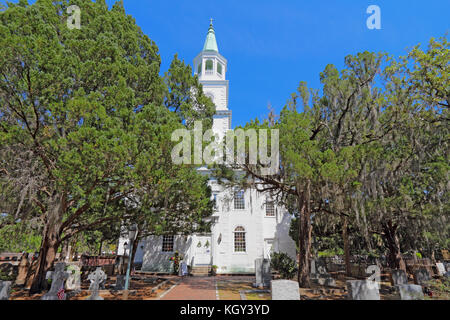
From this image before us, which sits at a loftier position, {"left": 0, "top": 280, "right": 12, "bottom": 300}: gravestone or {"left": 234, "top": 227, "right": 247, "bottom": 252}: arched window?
{"left": 234, "top": 227, "right": 247, "bottom": 252}: arched window

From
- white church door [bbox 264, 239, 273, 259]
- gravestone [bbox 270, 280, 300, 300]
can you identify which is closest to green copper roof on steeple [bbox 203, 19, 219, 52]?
white church door [bbox 264, 239, 273, 259]

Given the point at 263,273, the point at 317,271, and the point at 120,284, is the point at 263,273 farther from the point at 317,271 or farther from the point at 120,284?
the point at 120,284

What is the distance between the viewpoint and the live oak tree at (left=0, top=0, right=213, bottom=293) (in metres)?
7.40

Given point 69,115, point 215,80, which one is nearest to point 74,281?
point 69,115

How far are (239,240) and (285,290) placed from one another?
16844 mm

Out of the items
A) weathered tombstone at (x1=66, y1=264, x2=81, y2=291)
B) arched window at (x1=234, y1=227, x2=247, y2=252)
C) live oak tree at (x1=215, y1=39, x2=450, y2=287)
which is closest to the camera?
live oak tree at (x1=215, y1=39, x2=450, y2=287)

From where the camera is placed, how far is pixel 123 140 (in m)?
7.66

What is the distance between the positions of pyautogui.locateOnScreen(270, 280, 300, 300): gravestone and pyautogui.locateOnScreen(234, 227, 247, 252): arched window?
1654 centimetres

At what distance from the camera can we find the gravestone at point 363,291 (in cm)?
715

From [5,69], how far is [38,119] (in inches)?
61.8

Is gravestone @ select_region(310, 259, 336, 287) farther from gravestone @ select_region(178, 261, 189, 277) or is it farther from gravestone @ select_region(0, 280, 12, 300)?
gravestone @ select_region(0, 280, 12, 300)

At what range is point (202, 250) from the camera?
23172 millimetres

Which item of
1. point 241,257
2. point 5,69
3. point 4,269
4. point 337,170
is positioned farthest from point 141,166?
point 241,257

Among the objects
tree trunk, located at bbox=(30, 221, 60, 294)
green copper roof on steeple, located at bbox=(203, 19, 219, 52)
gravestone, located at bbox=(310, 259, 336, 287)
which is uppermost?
green copper roof on steeple, located at bbox=(203, 19, 219, 52)
